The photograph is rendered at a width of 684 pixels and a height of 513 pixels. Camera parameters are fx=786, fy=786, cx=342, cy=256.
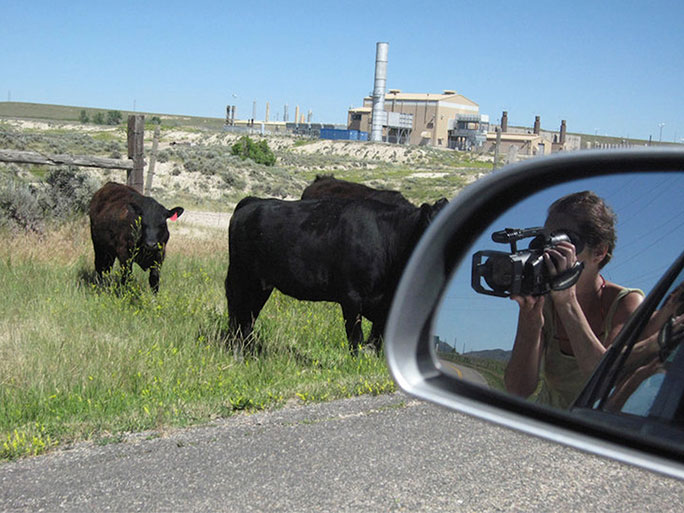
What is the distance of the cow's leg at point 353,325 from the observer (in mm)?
7355

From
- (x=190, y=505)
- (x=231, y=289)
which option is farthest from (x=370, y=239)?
(x=190, y=505)

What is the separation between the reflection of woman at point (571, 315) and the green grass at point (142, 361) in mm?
3394

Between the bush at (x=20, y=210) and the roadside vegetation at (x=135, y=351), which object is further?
the bush at (x=20, y=210)

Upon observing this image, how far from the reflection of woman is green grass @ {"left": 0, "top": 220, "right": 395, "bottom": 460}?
3.39 metres

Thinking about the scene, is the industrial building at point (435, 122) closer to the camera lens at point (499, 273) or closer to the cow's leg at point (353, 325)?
the cow's leg at point (353, 325)

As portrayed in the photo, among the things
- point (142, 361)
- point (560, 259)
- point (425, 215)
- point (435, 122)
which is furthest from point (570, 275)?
point (435, 122)

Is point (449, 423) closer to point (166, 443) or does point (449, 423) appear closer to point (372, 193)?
point (166, 443)

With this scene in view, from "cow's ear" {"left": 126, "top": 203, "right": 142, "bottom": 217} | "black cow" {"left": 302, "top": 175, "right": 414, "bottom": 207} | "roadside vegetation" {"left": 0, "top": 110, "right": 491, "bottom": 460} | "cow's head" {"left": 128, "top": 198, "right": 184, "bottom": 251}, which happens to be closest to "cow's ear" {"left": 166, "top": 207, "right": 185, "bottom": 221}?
"cow's head" {"left": 128, "top": 198, "right": 184, "bottom": 251}

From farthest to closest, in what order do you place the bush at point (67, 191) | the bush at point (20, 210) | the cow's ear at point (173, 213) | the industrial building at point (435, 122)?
the industrial building at point (435, 122) → the bush at point (67, 191) → the bush at point (20, 210) → the cow's ear at point (173, 213)

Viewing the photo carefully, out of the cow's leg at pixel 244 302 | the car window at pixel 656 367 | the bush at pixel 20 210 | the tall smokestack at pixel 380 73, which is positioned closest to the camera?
the car window at pixel 656 367

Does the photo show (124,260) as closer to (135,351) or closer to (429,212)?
(135,351)

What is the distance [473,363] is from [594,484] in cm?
260

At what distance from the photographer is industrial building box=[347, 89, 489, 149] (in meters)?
113

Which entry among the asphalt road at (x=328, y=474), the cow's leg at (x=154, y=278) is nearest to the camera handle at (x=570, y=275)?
the asphalt road at (x=328, y=474)
